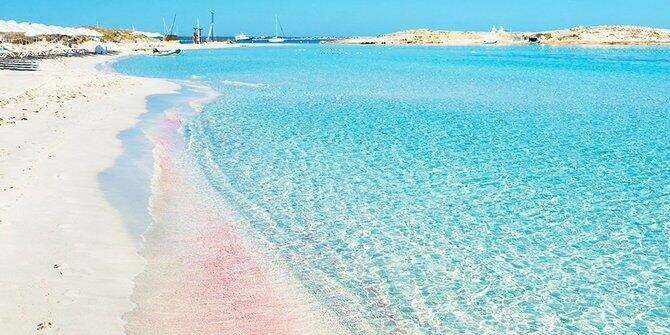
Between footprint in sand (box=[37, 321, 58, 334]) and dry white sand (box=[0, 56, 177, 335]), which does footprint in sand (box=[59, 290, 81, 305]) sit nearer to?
dry white sand (box=[0, 56, 177, 335])

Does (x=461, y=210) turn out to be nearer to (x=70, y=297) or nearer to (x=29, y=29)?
(x=70, y=297)

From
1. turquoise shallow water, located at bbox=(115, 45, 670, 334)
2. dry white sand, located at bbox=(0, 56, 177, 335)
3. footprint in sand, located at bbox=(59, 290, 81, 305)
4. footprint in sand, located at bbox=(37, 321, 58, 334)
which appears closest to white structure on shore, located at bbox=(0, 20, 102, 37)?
turquoise shallow water, located at bbox=(115, 45, 670, 334)

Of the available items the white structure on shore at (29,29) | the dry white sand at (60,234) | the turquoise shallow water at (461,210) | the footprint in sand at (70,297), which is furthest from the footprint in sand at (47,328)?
the white structure on shore at (29,29)

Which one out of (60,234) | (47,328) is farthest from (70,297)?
(60,234)

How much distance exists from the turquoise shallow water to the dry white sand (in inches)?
103

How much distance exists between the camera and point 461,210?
40.2ft

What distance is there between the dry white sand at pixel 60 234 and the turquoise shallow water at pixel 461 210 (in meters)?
2.62

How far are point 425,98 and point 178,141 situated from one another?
17.3 meters

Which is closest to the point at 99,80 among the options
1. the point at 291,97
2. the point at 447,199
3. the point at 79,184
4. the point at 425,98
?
the point at 291,97

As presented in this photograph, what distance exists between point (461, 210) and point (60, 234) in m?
7.42

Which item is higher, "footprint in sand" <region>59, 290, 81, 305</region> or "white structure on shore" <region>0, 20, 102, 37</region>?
"white structure on shore" <region>0, 20, 102, 37</region>

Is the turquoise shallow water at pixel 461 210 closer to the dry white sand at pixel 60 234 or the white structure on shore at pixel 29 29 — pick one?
the dry white sand at pixel 60 234

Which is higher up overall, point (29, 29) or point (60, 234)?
point (29, 29)

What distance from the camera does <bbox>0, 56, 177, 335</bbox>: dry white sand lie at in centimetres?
711
